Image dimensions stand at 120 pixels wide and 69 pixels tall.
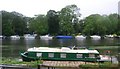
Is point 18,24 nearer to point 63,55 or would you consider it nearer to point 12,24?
point 12,24

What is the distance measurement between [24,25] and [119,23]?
32845 millimetres

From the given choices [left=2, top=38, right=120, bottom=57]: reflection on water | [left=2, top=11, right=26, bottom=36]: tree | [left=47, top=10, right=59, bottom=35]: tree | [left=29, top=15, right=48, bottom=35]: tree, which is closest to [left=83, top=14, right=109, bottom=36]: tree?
[left=47, top=10, right=59, bottom=35]: tree

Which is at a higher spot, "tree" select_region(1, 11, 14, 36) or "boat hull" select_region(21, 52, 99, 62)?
"tree" select_region(1, 11, 14, 36)

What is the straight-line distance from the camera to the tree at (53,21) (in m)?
102

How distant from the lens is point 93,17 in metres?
103

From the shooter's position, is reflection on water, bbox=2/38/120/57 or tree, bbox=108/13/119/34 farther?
tree, bbox=108/13/119/34

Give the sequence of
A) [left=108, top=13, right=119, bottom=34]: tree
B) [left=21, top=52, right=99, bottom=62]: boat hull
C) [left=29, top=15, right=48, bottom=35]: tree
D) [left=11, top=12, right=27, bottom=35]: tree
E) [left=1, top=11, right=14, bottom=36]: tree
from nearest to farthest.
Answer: [left=21, top=52, right=99, bottom=62]: boat hull, [left=108, top=13, right=119, bottom=34]: tree, [left=1, top=11, right=14, bottom=36]: tree, [left=29, top=15, right=48, bottom=35]: tree, [left=11, top=12, right=27, bottom=35]: tree

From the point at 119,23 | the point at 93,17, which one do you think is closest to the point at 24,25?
the point at 93,17

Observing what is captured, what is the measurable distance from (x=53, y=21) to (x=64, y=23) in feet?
11.9

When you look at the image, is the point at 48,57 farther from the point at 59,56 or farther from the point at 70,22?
the point at 70,22

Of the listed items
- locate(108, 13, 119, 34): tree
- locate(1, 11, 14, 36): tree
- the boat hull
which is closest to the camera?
the boat hull

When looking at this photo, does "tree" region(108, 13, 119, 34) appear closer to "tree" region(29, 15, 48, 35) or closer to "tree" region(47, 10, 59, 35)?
"tree" region(47, 10, 59, 35)

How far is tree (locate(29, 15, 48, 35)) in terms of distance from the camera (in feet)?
346

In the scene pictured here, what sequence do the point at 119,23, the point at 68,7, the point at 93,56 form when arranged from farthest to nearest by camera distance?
the point at 68,7 → the point at 119,23 → the point at 93,56
